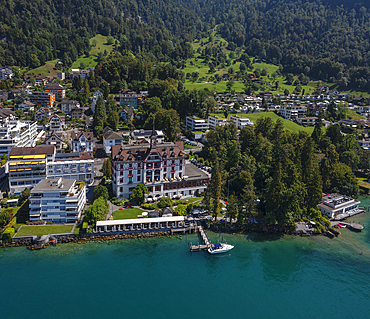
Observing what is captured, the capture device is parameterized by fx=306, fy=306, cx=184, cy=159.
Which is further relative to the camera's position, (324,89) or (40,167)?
(324,89)

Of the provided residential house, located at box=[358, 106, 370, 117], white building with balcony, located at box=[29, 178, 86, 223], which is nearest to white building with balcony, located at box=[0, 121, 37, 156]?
white building with balcony, located at box=[29, 178, 86, 223]

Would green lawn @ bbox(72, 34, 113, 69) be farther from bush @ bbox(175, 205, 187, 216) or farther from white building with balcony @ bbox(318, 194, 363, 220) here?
white building with balcony @ bbox(318, 194, 363, 220)

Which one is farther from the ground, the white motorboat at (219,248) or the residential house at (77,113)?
the residential house at (77,113)

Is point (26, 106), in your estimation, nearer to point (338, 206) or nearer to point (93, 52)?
point (93, 52)

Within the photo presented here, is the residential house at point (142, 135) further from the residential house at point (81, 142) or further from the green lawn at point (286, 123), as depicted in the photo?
the green lawn at point (286, 123)

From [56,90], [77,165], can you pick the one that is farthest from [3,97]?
[77,165]

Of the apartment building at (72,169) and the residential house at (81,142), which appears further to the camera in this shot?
the residential house at (81,142)

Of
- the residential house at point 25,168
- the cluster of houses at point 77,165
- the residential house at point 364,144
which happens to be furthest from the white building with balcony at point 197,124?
the residential house at point 25,168
